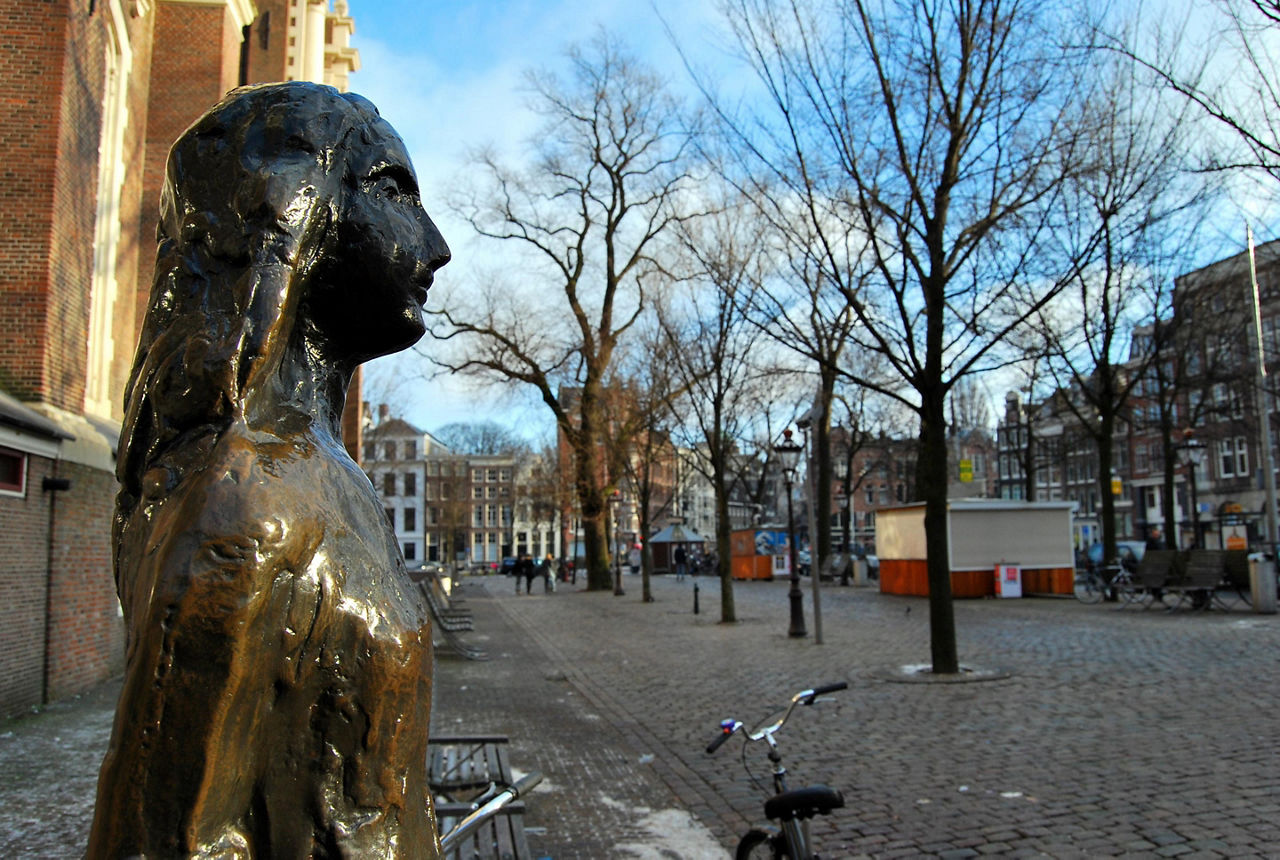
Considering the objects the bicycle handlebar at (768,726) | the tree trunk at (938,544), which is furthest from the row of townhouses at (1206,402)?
the bicycle handlebar at (768,726)

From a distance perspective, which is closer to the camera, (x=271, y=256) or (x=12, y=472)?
(x=271, y=256)

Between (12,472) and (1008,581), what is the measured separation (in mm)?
21359

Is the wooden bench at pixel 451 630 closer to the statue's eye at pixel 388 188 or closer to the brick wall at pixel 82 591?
the brick wall at pixel 82 591

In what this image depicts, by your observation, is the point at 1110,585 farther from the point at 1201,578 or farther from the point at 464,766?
the point at 464,766

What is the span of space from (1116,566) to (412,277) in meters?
23.8

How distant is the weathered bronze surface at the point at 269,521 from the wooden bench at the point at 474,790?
8.48 feet

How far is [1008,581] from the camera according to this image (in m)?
24.3

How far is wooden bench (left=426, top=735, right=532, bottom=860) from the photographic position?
4457mm

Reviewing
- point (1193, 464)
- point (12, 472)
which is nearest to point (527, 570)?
point (1193, 464)

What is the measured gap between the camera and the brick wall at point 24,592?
9656 mm

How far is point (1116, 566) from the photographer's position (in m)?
22.3

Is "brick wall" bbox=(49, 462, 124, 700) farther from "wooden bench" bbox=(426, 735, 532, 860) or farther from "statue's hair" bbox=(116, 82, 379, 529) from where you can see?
"statue's hair" bbox=(116, 82, 379, 529)

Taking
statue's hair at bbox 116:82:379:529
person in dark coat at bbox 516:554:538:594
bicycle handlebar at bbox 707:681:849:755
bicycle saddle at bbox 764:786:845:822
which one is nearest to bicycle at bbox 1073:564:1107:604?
bicycle handlebar at bbox 707:681:849:755

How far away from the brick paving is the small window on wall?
7.64 ft
